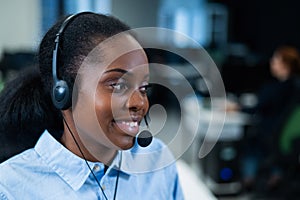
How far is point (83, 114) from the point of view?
67 centimetres

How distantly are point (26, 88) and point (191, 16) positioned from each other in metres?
4.59

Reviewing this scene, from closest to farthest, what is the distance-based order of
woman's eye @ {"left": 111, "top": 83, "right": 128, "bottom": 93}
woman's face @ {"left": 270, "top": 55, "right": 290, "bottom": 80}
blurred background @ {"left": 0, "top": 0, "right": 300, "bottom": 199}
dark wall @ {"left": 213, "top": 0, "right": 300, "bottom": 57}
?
woman's eye @ {"left": 111, "top": 83, "right": 128, "bottom": 93}
blurred background @ {"left": 0, "top": 0, "right": 300, "bottom": 199}
woman's face @ {"left": 270, "top": 55, "right": 290, "bottom": 80}
dark wall @ {"left": 213, "top": 0, "right": 300, "bottom": 57}

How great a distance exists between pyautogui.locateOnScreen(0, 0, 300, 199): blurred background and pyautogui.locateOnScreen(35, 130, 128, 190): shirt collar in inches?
5.3

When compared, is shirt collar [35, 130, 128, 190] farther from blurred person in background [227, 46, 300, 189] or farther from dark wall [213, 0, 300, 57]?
dark wall [213, 0, 300, 57]

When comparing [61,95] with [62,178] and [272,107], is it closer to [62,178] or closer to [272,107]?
[62,178]

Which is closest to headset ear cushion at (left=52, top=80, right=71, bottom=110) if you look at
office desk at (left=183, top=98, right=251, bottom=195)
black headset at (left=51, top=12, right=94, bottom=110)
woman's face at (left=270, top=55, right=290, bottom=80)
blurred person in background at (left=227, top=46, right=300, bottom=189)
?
black headset at (left=51, top=12, right=94, bottom=110)

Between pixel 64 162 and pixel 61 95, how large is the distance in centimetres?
13

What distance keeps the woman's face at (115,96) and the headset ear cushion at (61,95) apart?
0.7 inches

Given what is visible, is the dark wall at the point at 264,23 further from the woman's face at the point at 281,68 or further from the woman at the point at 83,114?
the woman at the point at 83,114

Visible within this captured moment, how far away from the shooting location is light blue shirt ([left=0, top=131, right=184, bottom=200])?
69 centimetres

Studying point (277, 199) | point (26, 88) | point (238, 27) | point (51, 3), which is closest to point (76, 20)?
point (26, 88)

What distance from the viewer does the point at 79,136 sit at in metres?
0.71

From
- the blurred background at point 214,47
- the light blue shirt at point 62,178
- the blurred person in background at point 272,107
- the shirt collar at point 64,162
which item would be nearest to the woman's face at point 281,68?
the blurred person in background at point 272,107

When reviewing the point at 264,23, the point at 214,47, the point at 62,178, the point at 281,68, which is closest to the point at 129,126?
the point at 62,178
